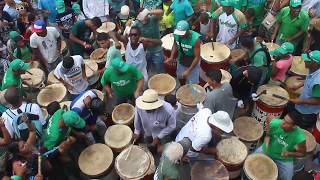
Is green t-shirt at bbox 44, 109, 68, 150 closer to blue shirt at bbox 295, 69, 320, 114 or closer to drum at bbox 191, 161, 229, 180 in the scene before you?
drum at bbox 191, 161, 229, 180

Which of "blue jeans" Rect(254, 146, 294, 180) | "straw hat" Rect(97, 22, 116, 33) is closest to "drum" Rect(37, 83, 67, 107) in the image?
"straw hat" Rect(97, 22, 116, 33)

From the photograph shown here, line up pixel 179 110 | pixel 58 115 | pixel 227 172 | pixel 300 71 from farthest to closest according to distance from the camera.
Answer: pixel 300 71 < pixel 179 110 < pixel 58 115 < pixel 227 172

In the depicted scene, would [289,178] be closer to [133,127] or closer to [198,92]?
[198,92]

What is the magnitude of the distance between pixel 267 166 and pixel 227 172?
706mm

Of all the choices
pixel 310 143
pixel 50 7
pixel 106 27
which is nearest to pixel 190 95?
pixel 310 143

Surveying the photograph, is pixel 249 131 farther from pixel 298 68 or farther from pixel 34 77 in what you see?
pixel 34 77

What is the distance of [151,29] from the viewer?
27.2 ft

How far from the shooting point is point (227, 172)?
5867mm

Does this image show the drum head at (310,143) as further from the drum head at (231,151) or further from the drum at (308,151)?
the drum head at (231,151)

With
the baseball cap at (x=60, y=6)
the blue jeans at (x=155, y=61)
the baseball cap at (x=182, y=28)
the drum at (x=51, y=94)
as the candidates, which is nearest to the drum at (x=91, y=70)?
the drum at (x=51, y=94)

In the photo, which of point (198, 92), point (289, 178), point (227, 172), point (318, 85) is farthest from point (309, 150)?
point (198, 92)

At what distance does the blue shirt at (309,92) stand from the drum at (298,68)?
1.08 m

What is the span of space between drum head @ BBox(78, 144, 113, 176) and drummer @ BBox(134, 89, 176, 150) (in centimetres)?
65

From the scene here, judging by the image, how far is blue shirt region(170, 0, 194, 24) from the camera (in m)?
8.92
